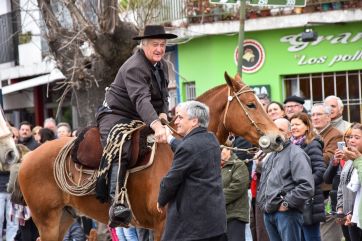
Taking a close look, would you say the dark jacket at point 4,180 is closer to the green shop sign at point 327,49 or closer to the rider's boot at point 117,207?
the rider's boot at point 117,207

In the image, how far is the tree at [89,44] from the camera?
51.7 ft

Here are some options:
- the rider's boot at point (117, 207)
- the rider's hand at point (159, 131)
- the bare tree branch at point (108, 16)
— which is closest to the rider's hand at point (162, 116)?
the rider's hand at point (159, 131)

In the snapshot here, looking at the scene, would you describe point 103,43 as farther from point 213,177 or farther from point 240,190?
point 213,177

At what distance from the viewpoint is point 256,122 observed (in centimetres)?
1058

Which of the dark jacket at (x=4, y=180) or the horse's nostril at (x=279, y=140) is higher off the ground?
the horse's nostril at (x=279, y=140)

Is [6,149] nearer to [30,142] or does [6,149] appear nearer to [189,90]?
[30,142]

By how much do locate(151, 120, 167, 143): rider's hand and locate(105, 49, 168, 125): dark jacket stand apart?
86mm

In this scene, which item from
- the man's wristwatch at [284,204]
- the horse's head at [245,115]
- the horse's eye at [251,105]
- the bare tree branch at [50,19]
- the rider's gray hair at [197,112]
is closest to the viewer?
the rider's gray hair at [197,112]

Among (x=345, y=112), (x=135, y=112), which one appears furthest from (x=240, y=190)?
(x=345, y=112)

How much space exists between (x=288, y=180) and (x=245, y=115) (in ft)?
3.19

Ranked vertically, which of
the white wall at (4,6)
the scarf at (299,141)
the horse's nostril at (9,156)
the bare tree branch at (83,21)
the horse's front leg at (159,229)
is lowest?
the horse's front leg at (159,229)

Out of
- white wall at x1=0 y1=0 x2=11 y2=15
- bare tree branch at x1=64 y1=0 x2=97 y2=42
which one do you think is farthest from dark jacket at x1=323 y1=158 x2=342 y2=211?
white wall at x1=0 y1=0 x2=11 y2=15

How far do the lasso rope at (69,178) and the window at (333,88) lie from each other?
10079 mm

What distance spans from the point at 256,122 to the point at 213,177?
6.63 ft
